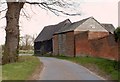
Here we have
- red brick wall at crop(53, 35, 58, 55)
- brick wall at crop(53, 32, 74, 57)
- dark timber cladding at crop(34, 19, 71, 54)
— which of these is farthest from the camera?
dark timber cladding at crop(34, 19, 71, 54)

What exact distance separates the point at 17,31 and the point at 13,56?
2227mm

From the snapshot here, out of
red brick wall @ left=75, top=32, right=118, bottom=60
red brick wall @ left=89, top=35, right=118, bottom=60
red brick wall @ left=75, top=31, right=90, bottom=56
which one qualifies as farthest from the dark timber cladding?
red brick wall @ left=89, top=35, right=118, bottom=60

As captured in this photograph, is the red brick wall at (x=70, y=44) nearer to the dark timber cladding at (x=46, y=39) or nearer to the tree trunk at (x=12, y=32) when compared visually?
the dark timber cladding at (x=46, y=39)

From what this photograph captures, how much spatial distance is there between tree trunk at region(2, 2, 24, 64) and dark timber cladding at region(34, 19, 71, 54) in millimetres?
32094

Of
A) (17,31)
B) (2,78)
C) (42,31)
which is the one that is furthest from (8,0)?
(42,31)

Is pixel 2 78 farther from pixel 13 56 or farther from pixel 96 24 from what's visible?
pixel 96 24

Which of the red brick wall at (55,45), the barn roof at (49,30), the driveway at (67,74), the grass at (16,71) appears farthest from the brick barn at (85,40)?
the grass at (16,71)

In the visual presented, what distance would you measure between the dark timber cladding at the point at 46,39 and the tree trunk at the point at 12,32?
105 feet

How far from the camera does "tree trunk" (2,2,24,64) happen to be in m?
26.1

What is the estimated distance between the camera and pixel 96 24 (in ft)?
160

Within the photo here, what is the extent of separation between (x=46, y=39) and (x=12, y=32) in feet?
125

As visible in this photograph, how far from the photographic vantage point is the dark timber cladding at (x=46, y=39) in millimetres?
60838

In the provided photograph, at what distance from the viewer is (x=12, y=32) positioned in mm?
26344

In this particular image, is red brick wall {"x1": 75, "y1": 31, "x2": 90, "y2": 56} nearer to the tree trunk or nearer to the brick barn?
the brick barn
